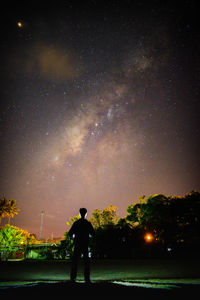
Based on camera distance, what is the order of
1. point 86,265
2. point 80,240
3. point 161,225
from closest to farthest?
point 86,265
point 80,240
point 161,225

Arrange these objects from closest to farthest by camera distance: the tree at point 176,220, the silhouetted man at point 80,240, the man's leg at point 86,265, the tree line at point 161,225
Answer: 1. the man's leg at point 86,265
2. the silhouetted man at point 80,240
3. the tree line at point 161,225
4. the tree at point 176,220

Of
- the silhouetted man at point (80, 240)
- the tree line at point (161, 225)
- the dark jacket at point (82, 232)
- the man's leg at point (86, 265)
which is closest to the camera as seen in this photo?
the man's leg at point (86, 265)

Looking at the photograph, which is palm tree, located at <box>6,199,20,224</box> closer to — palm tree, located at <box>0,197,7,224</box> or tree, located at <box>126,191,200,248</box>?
palm tree, located at <box>0,197,7,224</box>

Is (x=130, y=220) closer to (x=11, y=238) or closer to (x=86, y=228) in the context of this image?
(x=11, y=238)

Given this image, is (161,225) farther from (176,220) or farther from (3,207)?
(3,207)

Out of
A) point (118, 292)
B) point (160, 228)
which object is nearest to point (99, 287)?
point (118, 292)

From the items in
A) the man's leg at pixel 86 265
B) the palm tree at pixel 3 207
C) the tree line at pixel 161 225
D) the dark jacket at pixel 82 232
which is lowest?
the man's leg at pixel 86 265

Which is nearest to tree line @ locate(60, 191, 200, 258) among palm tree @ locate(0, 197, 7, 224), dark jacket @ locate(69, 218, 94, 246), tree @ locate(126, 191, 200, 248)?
tree @ locate(126, 191, 200, 248)

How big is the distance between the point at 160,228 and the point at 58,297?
33779mm

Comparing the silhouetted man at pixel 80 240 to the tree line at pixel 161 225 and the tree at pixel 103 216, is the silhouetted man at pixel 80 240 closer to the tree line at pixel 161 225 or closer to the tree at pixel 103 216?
the tree line at pixel 161 225

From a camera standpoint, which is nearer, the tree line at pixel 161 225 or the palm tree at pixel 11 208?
the tree line at pixel 161 225

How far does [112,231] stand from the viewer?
25.1 metres

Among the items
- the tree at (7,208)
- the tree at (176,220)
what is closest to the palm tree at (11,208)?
→ the tree at (7,208)

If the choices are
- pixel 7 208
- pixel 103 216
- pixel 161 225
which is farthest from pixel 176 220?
pixel 7 208
